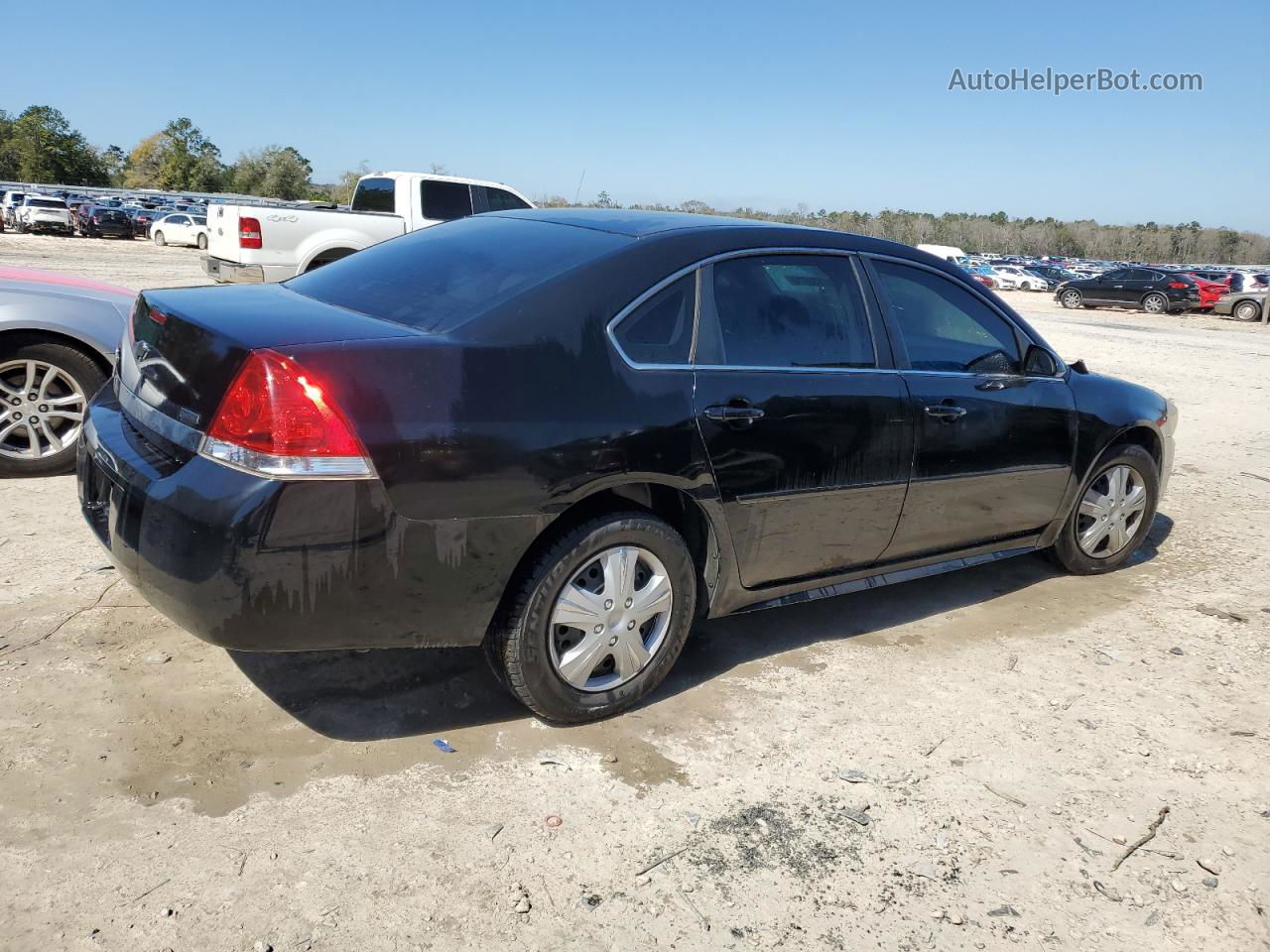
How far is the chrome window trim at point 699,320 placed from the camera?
3.03m

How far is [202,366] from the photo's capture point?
2.69 m

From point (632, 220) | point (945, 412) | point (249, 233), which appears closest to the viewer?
point (632, 220)

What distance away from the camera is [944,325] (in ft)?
13.4

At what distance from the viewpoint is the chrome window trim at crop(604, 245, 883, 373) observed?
119 inches

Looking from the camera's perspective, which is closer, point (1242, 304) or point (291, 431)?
point (291, 431)

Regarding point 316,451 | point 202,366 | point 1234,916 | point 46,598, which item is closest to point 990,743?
point 1234,916

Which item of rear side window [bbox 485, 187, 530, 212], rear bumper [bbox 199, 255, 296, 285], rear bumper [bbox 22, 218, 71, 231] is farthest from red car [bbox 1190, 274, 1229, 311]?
rear bumper [bbox 22, 218, 71, 231]

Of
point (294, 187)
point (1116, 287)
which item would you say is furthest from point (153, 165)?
point (1116, 287)

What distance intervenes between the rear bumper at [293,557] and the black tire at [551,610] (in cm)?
10

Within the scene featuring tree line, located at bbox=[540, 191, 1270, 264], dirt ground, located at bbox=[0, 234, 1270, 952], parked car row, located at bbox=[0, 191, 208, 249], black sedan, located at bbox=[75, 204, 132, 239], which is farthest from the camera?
tree line, located at bbox=[540, 191, 1270, 264]

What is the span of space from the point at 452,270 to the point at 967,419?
7.18 ft

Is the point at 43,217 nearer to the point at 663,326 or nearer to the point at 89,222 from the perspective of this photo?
the point at 89,222

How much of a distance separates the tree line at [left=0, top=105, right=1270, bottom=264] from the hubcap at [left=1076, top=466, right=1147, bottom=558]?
4817 centimetres

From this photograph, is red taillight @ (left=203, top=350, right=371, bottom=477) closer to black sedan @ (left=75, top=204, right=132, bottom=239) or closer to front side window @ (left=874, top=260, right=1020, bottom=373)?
front side window @ (left=874, top=260, right=1020, bottom=373)
